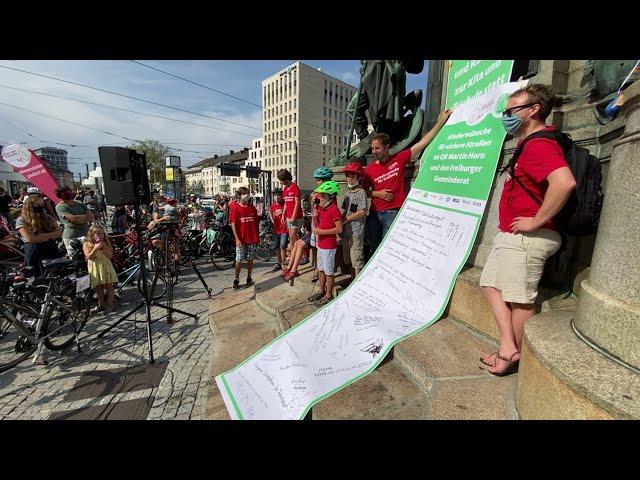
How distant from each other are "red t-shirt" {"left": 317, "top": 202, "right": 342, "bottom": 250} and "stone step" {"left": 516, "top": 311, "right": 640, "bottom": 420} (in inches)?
95.7

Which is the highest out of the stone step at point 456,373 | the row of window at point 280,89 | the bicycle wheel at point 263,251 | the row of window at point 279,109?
the row of window at point 280,89

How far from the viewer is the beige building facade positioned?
227ft

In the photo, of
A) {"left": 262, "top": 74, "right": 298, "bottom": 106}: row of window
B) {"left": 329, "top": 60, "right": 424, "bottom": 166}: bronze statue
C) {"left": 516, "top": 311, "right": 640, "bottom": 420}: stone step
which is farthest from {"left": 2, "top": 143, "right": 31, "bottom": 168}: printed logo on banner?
{"left": 262, "top": 74, "right": 298, "bottom": 106}: row of window

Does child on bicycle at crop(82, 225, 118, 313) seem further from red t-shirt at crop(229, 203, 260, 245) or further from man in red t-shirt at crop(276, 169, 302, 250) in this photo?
man in red t-shirt at crop(276, 169, 302, 250)

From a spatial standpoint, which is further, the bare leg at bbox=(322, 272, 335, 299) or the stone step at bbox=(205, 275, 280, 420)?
the bare leg at bbox=(322, 272, 335, 299)

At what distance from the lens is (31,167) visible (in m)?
7.42

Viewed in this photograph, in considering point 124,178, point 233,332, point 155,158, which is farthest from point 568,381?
point 155,158

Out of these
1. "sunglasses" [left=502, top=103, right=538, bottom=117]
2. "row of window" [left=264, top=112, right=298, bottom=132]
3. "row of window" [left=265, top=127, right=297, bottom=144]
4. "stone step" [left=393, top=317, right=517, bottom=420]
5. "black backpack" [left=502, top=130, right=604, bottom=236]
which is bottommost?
"stone step" [left=393, top=317, right=517, bottom=420]

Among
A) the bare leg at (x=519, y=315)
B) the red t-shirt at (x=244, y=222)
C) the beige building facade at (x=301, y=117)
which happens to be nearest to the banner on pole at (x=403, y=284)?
the bare leg at (x=519, y=315)

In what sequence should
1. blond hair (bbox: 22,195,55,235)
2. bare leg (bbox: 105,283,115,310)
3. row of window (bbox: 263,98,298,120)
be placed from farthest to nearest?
row of window (bbox: 263,98,298,120)
bare leg (bbox: 105,283,115,310)
blond hair (bbox: 22,195,55,235)

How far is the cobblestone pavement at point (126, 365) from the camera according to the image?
2883 millimetres

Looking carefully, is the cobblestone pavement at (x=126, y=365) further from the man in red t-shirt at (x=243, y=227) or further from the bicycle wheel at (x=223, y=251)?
the bicycle wheel at (x=223, y=251)

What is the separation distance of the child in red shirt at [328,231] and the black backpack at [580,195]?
2.30 meters

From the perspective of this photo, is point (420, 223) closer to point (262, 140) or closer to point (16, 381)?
point (16, 381)
